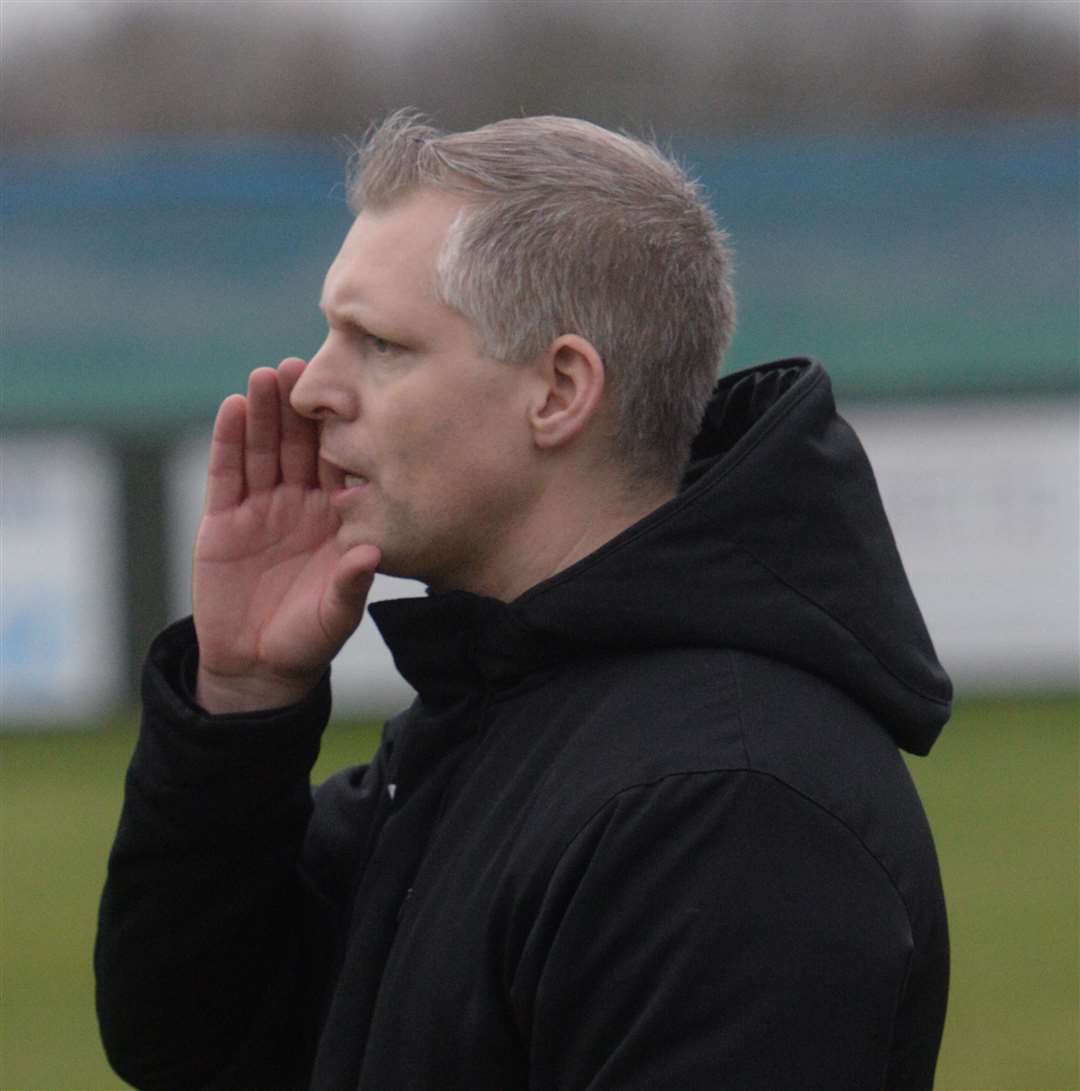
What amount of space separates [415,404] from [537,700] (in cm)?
37

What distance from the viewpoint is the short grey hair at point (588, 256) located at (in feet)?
7.01

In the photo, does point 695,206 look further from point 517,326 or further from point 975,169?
point 975,169

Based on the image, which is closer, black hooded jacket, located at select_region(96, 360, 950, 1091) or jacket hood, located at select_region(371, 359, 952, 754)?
black hooded jacket, located at select_region(96, 360, 950, 1091)

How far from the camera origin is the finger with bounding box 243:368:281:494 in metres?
2.41

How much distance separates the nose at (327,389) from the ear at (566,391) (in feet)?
0.76

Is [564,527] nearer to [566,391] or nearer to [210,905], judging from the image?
[566,391]

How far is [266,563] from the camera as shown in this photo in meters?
2.50

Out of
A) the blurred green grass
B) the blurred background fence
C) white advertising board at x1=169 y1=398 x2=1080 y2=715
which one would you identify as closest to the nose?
the blurred green grass

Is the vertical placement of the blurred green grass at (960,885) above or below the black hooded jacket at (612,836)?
below

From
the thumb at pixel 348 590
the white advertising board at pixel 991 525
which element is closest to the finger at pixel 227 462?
the thumb at pixel 348 590

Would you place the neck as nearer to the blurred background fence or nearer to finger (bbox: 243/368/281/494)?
finger (bbox: 243/368/281/494)

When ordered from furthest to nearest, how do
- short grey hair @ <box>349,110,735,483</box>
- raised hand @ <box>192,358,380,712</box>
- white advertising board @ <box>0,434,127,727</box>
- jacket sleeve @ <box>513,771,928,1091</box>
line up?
white advertising board @ <box>0,434,127,727</box>
raised hand @ <box>192,358,380,712</box>
short grey hair @ <box>349,110,735,483</box>
jacket sleeve @ <box>513,771,928,1091</box>

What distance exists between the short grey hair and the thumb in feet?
0.97

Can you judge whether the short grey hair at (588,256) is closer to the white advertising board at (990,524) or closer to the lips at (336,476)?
the lips at (336,476)
